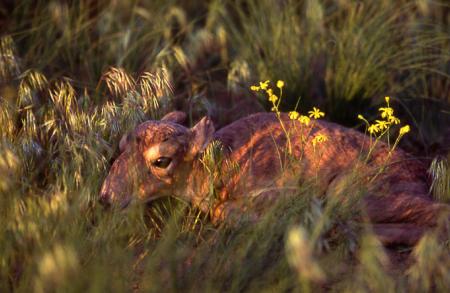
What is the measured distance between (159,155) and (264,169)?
2.47 ft

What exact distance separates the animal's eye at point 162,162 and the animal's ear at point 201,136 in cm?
16

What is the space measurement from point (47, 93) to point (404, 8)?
3.76 metres

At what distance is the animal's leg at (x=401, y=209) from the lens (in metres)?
5.81

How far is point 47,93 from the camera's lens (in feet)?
21.9

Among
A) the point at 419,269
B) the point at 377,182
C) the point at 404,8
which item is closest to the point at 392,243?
the point at 377,182

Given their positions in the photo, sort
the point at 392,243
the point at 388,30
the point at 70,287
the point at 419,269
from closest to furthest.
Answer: the point at 70,287 < the point at 419,269 < the point at 392,243 < the point at 388,30

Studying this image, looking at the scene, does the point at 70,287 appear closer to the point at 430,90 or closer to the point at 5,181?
the point at 5,181

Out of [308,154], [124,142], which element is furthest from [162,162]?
[308,154]

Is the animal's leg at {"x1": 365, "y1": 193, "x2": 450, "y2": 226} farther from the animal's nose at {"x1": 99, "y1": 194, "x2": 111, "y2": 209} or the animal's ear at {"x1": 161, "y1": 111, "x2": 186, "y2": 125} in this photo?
the animal's nose at {"x1": 99, "y1": 194, "x2": 111, "y2": 209}

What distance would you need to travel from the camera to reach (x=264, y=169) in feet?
19.9

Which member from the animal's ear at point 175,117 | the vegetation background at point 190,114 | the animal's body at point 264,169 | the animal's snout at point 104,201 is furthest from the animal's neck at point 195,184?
the animal's snout at point 104,201

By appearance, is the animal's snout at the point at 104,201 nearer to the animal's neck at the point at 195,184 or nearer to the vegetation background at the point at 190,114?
the vegetation background at the point at 190,114

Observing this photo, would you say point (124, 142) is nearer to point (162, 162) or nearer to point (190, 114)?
point (162, 162)

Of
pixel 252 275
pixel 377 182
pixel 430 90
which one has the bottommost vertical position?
pixel 430 90
